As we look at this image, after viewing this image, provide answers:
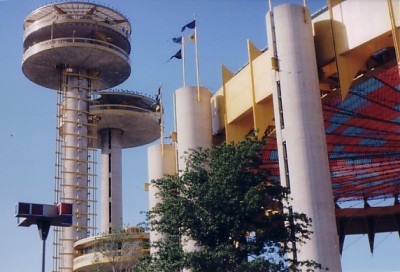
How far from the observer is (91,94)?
314 ft

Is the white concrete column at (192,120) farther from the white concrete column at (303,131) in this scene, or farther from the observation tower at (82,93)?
the observation tower at (82,93)

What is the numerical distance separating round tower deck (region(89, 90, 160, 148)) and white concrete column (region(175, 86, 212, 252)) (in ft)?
167

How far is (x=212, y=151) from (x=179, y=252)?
4913 mm

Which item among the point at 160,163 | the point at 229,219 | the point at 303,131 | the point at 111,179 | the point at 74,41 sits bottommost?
the point at 229,219

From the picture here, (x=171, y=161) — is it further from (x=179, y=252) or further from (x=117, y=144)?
(x=117, y=144)

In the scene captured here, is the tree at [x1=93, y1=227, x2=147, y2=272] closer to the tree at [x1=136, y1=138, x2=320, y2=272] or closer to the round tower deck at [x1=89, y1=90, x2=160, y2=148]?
the round tower deck at [x1=89, y1=90, x2=160, y2=148]

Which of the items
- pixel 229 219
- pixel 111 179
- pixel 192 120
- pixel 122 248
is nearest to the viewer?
pixel 229 219

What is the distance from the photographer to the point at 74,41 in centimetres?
8950

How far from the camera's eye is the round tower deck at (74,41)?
295ft

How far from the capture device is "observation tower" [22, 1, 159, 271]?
3494 inches

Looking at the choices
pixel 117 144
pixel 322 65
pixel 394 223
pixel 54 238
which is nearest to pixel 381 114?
pixel 322 65

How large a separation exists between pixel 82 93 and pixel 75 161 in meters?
11.0

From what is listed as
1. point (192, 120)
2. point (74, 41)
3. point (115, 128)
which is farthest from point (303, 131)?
point (115, 128)

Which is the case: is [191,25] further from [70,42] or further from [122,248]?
[70,42]
